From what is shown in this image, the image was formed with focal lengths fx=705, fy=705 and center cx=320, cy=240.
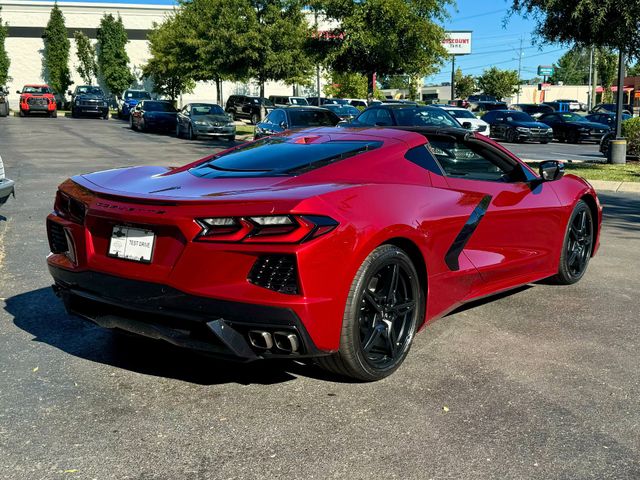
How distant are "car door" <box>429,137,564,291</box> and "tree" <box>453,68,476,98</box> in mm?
97911

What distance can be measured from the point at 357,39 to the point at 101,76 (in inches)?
1605

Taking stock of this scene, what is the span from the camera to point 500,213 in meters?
4.95

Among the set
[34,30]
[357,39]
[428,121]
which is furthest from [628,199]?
[34,30]

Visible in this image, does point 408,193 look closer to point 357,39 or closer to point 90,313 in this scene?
point 90,313

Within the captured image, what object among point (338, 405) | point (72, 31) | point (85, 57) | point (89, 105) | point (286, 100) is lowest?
point (338, 405)

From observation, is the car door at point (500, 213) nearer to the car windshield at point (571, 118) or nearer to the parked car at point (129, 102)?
the car windshield at point (571, 118)

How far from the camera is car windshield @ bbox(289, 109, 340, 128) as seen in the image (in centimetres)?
2012

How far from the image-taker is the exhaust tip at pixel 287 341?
341cm

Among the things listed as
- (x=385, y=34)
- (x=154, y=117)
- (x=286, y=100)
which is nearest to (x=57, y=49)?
(x=286, y=100)

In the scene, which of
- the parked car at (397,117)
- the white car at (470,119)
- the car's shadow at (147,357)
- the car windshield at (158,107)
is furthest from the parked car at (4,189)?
the car windshield at (158,107)

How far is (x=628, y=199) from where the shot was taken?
12.3 metres

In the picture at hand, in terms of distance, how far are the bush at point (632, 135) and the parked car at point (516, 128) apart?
9.92m

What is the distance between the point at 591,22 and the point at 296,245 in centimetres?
1461

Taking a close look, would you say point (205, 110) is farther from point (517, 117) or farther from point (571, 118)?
point (571, 118)
